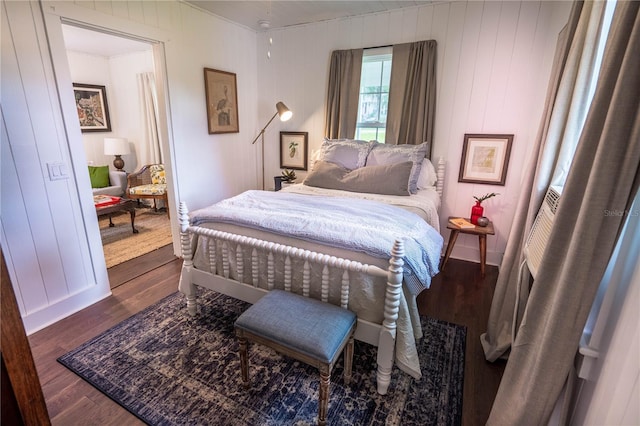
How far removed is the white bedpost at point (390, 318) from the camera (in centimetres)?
142

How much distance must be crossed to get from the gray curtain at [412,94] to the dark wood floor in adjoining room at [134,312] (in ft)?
4.57

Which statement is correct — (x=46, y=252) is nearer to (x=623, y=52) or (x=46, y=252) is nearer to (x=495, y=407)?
(x=495, y=407)

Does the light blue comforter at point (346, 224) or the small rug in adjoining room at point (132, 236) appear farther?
the small rug in adjoining room at point (132, 236)

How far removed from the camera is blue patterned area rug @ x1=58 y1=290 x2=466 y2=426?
58.8 inches

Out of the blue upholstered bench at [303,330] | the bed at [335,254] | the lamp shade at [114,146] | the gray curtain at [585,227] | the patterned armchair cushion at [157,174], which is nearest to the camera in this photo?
the gray curtain at [585,227]

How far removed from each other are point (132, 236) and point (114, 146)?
1791 mm

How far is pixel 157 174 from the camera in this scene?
4504mm

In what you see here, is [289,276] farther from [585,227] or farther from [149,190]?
[149,190]

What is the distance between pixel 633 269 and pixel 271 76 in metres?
3.72

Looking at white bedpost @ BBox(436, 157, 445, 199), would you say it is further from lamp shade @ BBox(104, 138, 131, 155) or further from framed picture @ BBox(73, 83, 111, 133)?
framed picture @ BBox(73, 83, 111, 133)

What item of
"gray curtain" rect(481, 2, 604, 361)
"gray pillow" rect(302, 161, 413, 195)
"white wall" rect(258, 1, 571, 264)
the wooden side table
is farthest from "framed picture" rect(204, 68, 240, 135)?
"gray curtain" rect(481, 2, 604, 361)

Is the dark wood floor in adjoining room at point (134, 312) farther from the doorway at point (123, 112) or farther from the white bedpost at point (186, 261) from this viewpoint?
the doorway at point (123, 112)

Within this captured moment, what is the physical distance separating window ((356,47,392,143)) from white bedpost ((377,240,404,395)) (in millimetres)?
2176

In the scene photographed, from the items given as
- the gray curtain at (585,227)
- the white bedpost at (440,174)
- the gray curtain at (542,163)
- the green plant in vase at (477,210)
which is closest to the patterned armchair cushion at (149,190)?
the white bedpost at (440,174)
